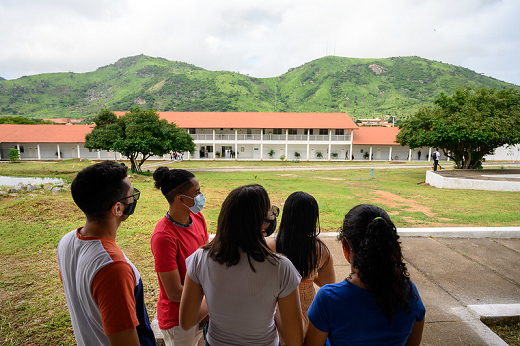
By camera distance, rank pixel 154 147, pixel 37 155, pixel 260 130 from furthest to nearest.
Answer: pixel 260 130, pixel 37 155, pixel 154 147

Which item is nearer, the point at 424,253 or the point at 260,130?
the point at 424,253

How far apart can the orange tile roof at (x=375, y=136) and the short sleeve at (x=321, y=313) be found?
117ft

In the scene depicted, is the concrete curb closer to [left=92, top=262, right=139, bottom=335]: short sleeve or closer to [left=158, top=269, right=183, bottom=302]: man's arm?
[left=158, top=269, right=183, bottom=302]: man's arm

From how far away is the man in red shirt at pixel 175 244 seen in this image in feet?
6.40

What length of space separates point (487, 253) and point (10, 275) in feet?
25.3

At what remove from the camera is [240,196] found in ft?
4.66

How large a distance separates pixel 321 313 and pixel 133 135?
20.3 m

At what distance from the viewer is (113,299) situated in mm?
1284

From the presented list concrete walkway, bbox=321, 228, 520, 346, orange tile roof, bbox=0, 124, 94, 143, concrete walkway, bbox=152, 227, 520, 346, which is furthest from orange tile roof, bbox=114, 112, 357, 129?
concrete walkway, bbox=321, 228, 520, 346

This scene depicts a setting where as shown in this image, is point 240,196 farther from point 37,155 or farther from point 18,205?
point 37,155

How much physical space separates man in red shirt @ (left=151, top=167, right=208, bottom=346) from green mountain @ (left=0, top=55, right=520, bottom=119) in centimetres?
6810

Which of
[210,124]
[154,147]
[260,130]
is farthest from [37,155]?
[260,130]

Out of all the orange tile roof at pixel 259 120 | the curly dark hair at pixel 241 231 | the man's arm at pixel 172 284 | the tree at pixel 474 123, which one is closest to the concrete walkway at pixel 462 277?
the man's arm at pixel 172 284

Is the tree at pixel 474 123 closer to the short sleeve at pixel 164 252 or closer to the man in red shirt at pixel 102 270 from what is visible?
the short sleeve at pixel 164 252
